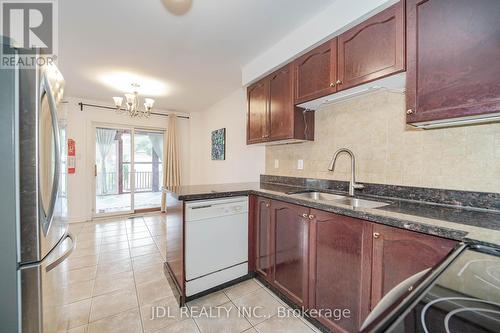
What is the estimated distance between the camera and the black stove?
0.44 metres

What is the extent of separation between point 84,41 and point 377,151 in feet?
9.90

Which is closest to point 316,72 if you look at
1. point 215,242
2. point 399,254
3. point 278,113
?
point 278,113

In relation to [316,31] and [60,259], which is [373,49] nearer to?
[316,31]

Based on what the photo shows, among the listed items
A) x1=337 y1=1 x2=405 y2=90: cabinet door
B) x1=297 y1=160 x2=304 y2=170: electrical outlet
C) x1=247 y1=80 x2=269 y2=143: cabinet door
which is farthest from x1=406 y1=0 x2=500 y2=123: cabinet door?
x1=247 y1=80 x2=269 y2=143: cabinet door

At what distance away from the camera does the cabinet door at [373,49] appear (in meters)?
1.30

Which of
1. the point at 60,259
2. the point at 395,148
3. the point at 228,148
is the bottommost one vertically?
the point at 60,259

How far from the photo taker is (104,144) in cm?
461

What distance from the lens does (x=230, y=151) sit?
4031 millimetres

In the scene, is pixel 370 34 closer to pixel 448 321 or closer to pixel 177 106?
pixel 448 321

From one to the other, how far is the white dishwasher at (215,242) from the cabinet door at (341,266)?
0.76 metres

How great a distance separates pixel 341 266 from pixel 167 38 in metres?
2.51

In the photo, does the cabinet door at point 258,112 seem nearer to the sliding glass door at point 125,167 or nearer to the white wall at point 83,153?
the sliding glass door at point 125,167

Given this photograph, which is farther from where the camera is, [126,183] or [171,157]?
[171,157]

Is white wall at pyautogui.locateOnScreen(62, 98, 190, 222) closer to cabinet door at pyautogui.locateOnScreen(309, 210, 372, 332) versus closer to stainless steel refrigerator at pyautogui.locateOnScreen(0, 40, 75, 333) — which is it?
stainless steel refrigerator at pyautogui.locateOnScreen(0, 40, 75, 333)
